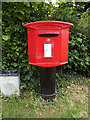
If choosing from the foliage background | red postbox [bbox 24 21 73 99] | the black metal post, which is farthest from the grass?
red postbox [bbox 24 21 73 99]

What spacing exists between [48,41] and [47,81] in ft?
2.85

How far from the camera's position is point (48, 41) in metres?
1.89

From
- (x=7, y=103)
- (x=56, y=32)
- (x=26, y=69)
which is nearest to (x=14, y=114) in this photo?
(x=7, y=103)

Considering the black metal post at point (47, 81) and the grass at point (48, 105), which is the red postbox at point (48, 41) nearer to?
the black metal post at point (47, 81)

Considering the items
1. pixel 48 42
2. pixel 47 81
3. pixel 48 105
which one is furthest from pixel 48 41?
pixel 48 105

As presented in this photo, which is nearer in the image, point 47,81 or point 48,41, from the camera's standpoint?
point 48,41

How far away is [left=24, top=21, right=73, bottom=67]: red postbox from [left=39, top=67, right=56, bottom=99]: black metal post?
0.95 feet

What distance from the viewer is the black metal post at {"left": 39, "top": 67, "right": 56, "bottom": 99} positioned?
224 cm

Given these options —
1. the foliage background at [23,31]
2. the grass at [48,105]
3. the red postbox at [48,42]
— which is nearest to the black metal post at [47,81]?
the grass at [48,105]

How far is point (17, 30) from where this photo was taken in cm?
242

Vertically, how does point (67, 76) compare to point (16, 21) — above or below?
below

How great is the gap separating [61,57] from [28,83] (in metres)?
1.20

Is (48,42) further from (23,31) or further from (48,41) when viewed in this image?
(23,31)

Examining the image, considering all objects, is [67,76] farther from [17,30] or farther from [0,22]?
[0,22]
